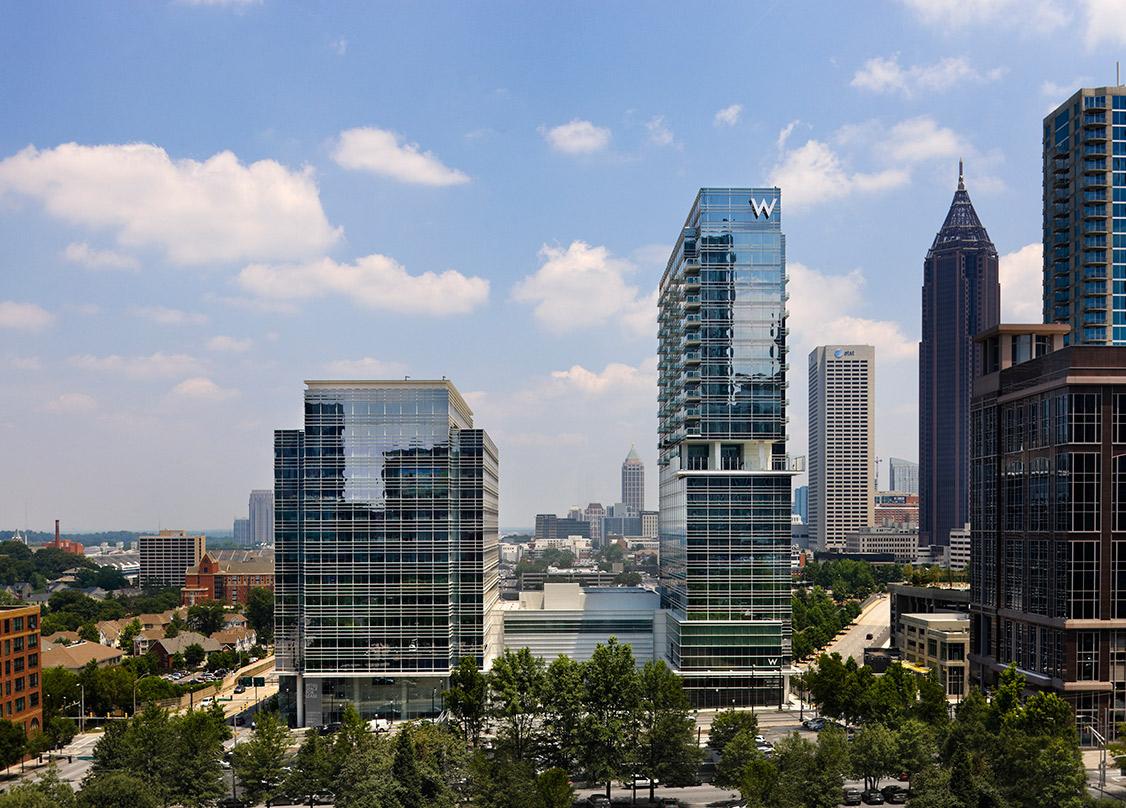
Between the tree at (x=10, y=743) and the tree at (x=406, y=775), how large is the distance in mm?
41501

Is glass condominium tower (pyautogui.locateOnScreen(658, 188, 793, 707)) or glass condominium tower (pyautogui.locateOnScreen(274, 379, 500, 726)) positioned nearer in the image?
glass condominium tower (pyautogui.locateOnScreen(274, 379, 500, 726))

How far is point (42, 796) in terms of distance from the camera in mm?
56625

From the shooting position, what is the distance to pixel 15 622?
9100 centimetres

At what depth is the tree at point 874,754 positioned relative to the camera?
70.0 meters

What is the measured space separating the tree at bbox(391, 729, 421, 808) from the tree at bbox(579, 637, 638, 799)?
569 inches

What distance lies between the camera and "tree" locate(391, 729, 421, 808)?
62.6m

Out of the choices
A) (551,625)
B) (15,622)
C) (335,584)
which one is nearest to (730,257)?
(551,625)

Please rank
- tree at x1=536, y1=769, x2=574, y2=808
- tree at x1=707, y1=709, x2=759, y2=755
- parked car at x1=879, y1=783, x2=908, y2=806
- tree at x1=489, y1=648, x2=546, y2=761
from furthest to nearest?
tree at x1=489, y1=648, x2=546, y2=761
tree at x1=707, y1=709, x2=759, y2=755
parked car at x1=879, y1=783, x2=908, y2=806
tree at x1=536, y1=769, x2=574, y2=808

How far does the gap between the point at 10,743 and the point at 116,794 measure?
30124 mm

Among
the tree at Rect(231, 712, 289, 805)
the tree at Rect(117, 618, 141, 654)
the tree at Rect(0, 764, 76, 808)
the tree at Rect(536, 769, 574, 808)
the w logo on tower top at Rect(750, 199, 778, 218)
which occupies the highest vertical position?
the w logo on tower top at Rect(750, 199, 778, 218)

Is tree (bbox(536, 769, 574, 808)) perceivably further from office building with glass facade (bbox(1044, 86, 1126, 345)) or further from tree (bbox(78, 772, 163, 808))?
office building with glass facade (bbox(1044, 86, 1126, 345))

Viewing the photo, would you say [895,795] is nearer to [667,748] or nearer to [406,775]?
[667,748]

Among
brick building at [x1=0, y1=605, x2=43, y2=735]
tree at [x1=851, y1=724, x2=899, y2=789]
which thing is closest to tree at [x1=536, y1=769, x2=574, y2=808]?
tree at [x1=851, y1=724, x2=899, y2=789]

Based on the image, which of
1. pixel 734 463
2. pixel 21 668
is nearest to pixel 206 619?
pixel 21 668
